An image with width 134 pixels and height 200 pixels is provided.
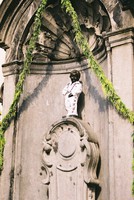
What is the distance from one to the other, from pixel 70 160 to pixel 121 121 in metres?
1.27

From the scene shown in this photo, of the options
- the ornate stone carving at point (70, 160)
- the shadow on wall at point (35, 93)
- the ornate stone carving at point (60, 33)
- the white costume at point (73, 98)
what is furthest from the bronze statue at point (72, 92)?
the shadow on wall at point (35, 93)

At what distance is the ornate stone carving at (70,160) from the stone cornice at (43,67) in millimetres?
1333

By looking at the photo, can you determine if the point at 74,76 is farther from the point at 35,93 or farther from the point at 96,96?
the point at 35,93

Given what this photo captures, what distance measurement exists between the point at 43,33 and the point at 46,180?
2814 millimetres

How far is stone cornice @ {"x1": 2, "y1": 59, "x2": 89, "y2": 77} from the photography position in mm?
9812

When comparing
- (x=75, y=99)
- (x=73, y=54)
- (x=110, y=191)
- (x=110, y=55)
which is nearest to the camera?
(x=110, y=191)

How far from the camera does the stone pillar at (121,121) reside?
758 cm

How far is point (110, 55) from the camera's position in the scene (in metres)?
8.38

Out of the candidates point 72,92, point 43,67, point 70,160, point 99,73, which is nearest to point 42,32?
point 43,67

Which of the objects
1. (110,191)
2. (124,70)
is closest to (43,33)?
(124,70)

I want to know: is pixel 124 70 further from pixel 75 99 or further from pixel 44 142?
pixel 44 142

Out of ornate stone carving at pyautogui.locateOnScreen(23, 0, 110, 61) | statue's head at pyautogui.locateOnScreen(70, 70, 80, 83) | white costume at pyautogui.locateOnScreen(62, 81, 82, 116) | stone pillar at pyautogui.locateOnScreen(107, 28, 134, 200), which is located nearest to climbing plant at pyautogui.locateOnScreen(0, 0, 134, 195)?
stone pillar at pyautogui.locateOnScreen(107, 28, 134, 200)

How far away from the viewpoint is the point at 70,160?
8.66m

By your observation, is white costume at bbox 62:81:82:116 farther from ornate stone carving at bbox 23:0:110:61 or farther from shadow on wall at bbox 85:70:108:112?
ornate stone carving at bbox 23:0:110:61
